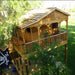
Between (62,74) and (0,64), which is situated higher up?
(62,74)

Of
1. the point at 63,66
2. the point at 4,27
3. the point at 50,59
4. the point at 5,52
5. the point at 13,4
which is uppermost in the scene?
the point at 13,4

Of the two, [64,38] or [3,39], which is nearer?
[3,39]

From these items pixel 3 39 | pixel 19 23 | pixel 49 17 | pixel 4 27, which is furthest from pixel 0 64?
pixel 49 17

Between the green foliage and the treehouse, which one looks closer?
the green foliage

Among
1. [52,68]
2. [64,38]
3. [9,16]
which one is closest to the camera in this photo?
[52,68]

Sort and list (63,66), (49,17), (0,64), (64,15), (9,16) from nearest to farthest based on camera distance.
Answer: (63,66) < (0,64) < (9,16) < (49,17) < (64,15)

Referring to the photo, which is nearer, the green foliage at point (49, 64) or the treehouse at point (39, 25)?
the green foliage at point (49, 64)

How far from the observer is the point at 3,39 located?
567cm

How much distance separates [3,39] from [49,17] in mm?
4397

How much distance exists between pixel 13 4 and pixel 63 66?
17.1ft

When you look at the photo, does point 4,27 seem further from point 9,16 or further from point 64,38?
point 64,38

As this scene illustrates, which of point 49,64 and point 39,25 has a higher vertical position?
point 39,25

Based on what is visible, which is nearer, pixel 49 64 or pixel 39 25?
pixel 49 64

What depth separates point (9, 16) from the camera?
20.6 feet
